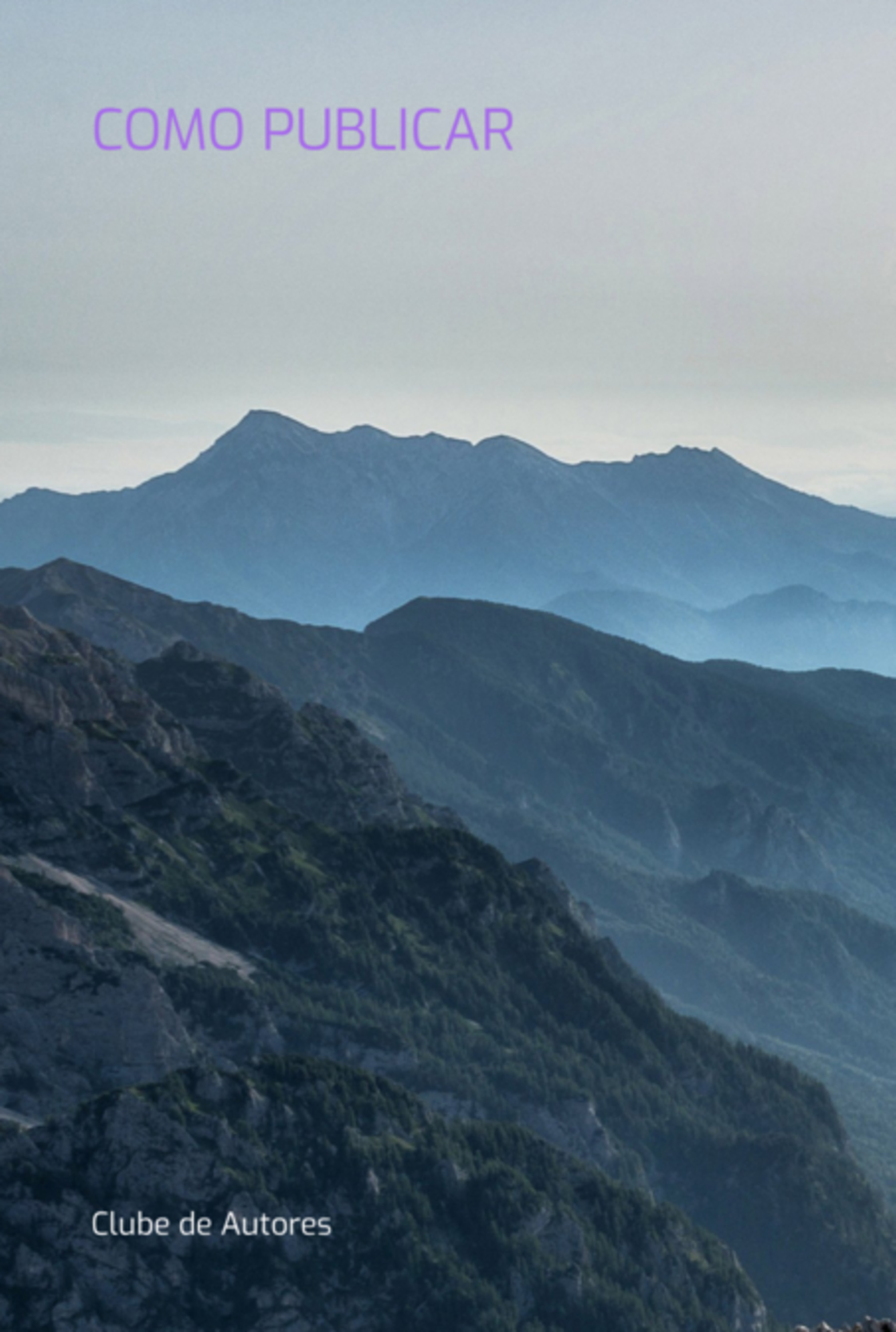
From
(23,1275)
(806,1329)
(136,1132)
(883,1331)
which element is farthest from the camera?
(136,1132)

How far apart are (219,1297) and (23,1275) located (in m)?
21.2

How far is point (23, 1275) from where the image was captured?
179500mm

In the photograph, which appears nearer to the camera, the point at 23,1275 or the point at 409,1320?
the point at 23,1275

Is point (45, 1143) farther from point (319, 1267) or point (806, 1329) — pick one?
point (806, 1329)

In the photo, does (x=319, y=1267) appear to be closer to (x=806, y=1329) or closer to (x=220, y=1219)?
(x=220, y=1219)

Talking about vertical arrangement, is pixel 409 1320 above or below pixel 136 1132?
below

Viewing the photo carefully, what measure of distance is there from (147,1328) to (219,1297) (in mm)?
8508

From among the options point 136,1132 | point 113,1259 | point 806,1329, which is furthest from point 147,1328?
point 806,1329

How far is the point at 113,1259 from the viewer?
186m

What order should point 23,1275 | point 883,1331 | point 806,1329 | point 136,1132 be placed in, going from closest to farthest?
point 883,1331 < point 806,1329 < point 23,1275 < point 136,1132

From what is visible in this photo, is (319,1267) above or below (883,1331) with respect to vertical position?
below

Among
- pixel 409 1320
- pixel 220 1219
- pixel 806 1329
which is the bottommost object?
pixel 409 1320

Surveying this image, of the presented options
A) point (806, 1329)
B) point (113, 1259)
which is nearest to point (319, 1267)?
point (113, 1259)

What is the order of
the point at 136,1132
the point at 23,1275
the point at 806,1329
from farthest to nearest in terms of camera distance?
the point at 136,1132 → the point at 23,1275 → the point at 806,1329
